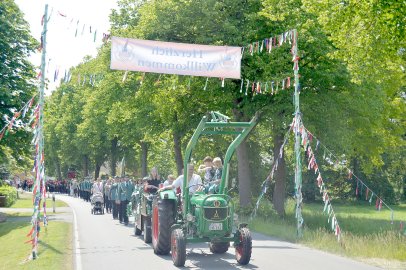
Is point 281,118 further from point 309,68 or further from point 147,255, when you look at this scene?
point 147,255

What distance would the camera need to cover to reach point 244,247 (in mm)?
11422

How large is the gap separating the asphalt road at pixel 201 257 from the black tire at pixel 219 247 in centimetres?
A: 12

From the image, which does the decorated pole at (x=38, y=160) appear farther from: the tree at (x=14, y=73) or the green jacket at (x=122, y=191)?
the tree at (x=14, y=73)

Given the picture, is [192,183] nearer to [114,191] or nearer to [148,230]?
[148,230]

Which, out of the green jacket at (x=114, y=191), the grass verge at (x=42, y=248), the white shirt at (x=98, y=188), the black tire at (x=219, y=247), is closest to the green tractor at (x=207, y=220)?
the black tire at (x=219, y=247)

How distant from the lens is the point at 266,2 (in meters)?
23.6

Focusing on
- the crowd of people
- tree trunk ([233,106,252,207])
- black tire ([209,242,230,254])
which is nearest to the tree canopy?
tree trunk ([233,106,252,207])

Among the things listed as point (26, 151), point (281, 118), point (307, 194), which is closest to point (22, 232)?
point (26, 151)

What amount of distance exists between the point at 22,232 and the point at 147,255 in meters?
9.76

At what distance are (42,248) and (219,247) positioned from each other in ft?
16.1

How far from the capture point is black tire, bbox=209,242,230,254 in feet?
43.7

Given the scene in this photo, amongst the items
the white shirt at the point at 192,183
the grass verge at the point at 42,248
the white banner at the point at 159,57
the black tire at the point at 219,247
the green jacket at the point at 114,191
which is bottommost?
the grass verge at the point at 42,248

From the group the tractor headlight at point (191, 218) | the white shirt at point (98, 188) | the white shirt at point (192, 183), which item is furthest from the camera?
the white shirt at point (98, 188)

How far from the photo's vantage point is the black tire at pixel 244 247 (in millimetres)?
11422
